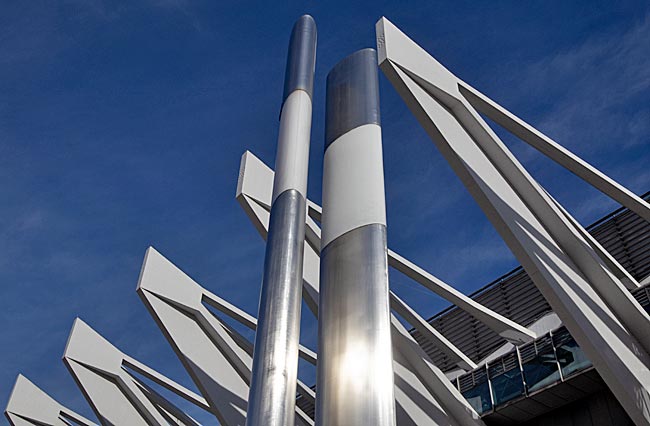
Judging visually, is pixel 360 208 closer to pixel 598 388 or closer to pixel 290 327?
pixel 290 327

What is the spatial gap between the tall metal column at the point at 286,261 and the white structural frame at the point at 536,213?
1769 mm

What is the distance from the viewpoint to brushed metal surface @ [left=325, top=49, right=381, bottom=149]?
10594 millimetres

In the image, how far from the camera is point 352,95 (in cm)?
1094

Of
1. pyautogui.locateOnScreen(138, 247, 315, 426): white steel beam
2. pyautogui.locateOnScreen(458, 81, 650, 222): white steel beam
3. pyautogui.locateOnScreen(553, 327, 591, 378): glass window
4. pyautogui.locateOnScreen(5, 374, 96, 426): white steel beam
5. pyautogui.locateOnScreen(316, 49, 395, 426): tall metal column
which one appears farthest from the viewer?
pyautogui.locateOnScreen(5, 374, 96, 426): white steel beam

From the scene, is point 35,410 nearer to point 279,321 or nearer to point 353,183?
point 279,321

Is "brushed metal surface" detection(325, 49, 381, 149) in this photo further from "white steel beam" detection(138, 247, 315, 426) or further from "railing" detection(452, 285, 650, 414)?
"white steel beam" detection(138, 247, 315, 426)

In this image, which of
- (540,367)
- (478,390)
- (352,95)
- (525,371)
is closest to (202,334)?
(478,390)

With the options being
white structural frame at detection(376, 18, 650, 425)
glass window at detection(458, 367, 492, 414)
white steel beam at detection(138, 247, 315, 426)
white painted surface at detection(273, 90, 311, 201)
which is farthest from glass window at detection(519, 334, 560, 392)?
white steel beam at detection(138, 247, 315, 426)

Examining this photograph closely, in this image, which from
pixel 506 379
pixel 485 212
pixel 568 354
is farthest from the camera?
pixel 506 379

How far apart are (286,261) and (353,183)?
160 centimetres

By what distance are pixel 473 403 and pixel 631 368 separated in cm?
552

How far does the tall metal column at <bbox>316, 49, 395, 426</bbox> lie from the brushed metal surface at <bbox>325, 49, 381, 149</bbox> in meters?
0.02

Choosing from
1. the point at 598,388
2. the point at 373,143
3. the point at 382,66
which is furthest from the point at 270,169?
the point at 598,388

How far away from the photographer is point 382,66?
468 inches
